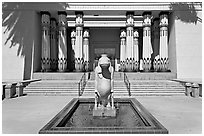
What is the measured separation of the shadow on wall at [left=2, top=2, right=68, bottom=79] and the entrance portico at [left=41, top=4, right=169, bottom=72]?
4.32ft

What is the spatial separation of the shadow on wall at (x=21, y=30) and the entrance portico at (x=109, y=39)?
132cm

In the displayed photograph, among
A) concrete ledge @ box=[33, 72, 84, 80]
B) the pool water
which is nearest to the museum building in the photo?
concrete ledge @ box=[33, 72, 84, 80]

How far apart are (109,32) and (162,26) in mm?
7925

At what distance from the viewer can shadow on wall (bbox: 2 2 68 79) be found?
55.8ft

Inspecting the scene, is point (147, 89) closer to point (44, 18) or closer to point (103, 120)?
point (103, 120)

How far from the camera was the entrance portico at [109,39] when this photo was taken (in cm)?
1781

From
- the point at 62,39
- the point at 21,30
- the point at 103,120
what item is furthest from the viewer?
the point at 62,39

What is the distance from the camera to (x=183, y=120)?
5324 mm

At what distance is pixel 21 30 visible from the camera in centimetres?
1708

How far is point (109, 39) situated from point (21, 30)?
11274 millimetres

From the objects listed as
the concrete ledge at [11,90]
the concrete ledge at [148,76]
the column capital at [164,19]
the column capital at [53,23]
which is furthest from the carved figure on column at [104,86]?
the column capital at [53,23]

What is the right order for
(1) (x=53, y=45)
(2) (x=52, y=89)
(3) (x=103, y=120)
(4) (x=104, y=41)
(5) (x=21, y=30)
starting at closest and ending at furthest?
(3) (x=103, y=120), (2) (x=52, y=89), (5) (x=21, y=30), (1) (x=53, y=45), (4) (x=104, y=41)

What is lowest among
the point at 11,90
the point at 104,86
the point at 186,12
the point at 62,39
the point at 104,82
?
the point at 11,90

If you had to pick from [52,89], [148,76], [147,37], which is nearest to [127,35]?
[147,37]
